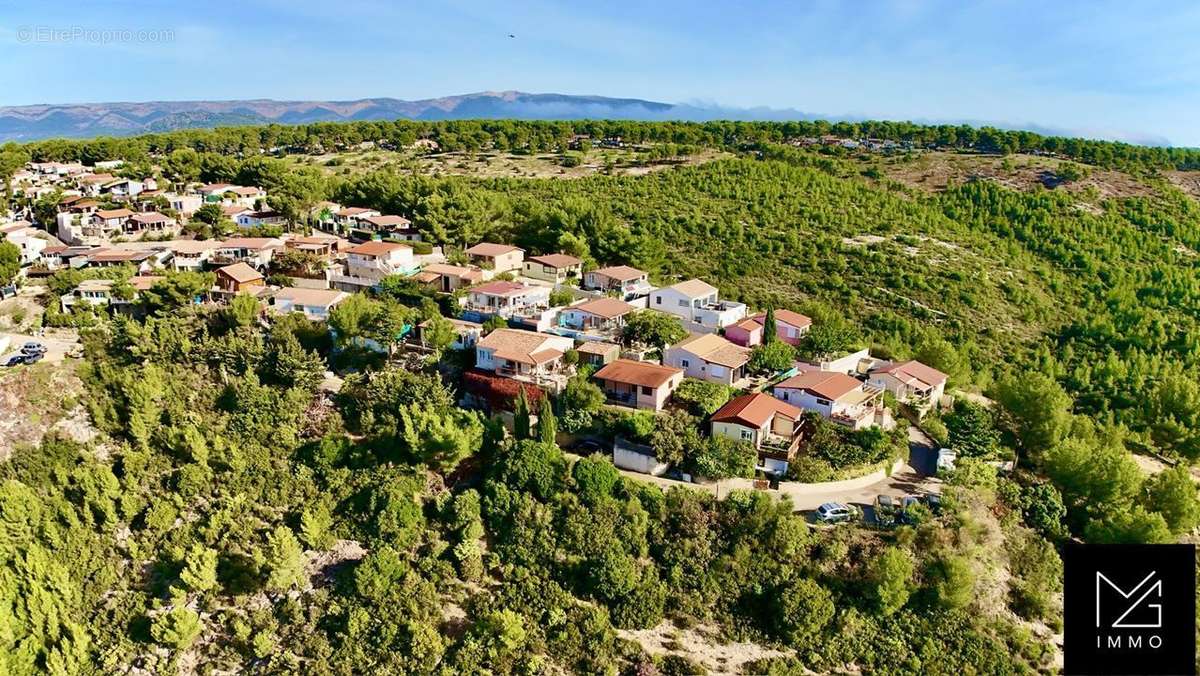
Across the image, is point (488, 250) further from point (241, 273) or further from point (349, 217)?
point (241, 273)

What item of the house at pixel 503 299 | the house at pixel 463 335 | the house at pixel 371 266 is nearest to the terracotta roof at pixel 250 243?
the house at pixel 371 266

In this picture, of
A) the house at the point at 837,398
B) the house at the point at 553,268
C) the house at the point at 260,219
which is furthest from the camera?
the house at the point at 260,219

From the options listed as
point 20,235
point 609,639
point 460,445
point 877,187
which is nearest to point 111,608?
point 460,445

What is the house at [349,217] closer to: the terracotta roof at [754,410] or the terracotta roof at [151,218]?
the terracotta roof at [151,218]

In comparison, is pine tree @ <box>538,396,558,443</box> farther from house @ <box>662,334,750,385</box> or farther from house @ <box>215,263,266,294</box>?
house @ <box>215,263,266,294</box>

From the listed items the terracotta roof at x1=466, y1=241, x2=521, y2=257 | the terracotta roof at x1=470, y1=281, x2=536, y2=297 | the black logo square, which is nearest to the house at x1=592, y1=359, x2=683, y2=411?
the terracotta roof at x1=470, y1=281, x2=536, y2=297

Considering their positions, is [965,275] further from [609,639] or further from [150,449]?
[150,449]
